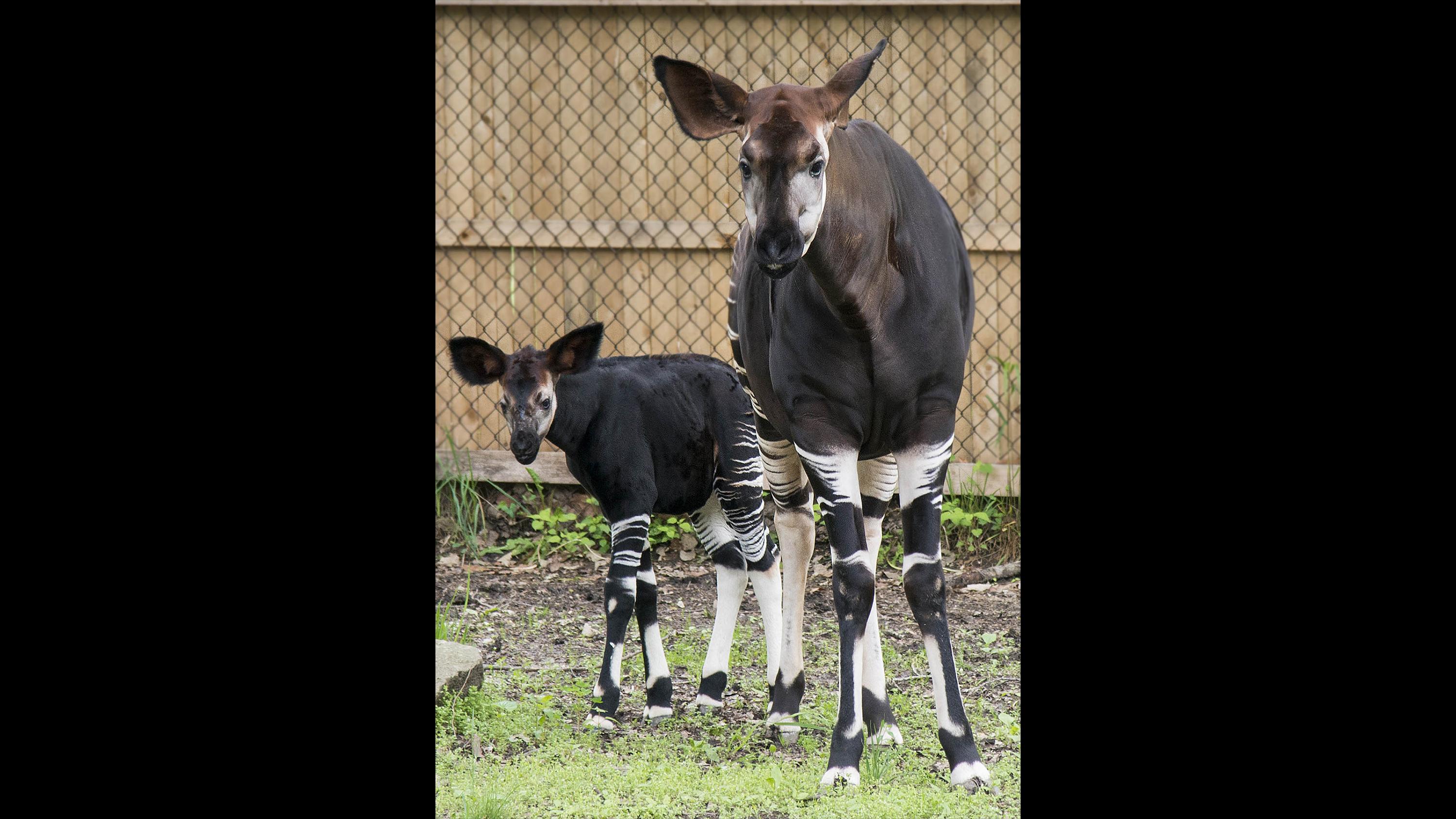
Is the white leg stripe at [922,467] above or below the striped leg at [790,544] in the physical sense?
above

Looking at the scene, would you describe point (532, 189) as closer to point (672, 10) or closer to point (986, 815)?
point (672, 10)

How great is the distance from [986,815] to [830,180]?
1.70 m

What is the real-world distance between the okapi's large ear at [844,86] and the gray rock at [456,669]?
228cm

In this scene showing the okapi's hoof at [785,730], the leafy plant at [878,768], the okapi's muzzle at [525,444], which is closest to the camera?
the leafy plant at [878,768]

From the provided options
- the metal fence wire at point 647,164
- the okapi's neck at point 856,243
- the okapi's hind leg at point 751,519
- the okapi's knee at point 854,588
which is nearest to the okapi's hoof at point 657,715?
the okapi's hind leg at point 751,519

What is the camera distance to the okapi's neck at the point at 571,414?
400 cm

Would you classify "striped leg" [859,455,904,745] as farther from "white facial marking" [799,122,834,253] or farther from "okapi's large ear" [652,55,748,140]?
"okapi's large ear" [652,55,748,140]

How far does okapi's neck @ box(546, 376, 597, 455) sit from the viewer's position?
13.1 ft

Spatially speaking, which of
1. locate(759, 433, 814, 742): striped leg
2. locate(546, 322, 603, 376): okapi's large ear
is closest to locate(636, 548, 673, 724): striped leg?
locate(759, 433, 814, 742): striped leg

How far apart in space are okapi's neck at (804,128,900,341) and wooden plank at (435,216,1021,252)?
3.16 meters

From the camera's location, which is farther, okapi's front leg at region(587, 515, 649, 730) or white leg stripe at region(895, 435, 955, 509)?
okapi's front leg at region(587, 515, 649, 730)

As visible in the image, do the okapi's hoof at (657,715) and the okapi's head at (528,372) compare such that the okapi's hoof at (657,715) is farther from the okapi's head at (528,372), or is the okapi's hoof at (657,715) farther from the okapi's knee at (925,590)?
the okapi's knee at (925,590)

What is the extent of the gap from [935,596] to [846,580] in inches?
9.6

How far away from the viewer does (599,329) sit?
3.91 meters
